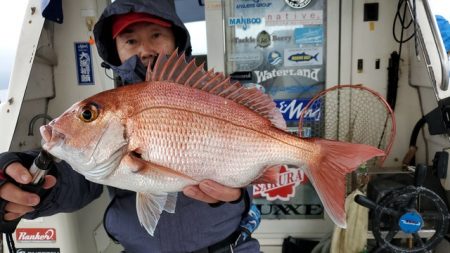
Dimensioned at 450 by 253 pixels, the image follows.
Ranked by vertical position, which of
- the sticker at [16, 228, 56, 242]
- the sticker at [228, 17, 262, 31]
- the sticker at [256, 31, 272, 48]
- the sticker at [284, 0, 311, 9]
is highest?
the sticker at [284, 0, 311, 9]

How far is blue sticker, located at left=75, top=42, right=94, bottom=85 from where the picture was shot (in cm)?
298

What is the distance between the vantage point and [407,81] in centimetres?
302

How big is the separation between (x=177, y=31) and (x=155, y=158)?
87 centimetres

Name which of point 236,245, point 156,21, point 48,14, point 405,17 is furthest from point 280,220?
point 48,14

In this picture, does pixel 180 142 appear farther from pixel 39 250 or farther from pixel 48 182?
pixel 39 250

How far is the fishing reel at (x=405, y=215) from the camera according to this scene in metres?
2.03

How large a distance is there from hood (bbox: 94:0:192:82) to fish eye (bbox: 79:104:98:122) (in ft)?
1.48

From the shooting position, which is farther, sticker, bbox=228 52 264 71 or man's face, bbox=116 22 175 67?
sticker, bbox=228 52 264 71

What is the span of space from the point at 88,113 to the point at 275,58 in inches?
93.8

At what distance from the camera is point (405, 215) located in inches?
A: 80.0

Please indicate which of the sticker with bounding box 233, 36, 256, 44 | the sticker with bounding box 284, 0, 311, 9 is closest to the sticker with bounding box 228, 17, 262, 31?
the sticker with bounding box 233, 36, 256, 44

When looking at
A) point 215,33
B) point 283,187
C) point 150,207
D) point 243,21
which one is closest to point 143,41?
point 150,207

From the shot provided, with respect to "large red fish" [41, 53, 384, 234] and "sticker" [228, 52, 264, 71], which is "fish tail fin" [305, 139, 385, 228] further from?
"sticker" [228, 52, 264, 71]

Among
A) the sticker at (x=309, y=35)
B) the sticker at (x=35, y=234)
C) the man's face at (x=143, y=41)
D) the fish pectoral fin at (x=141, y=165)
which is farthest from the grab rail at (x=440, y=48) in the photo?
the sticker at (x=35, y=234)
